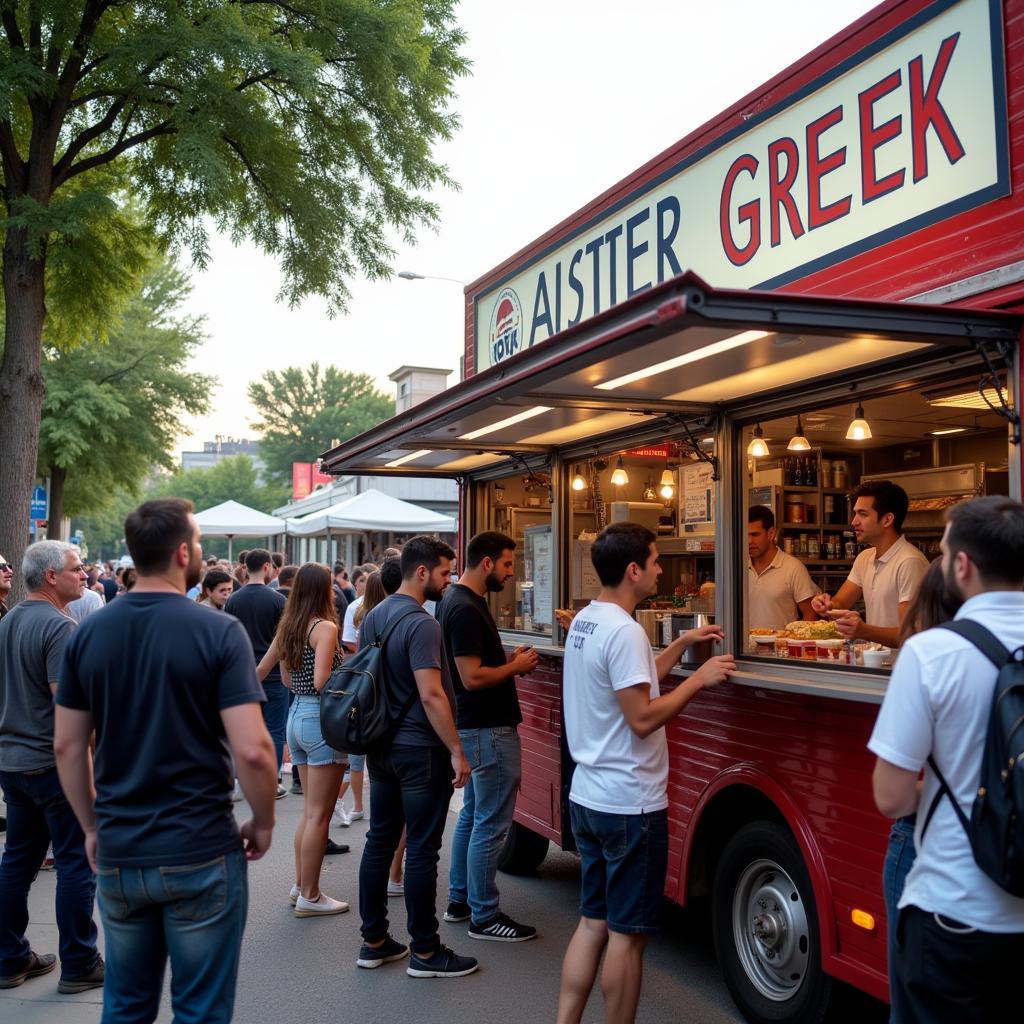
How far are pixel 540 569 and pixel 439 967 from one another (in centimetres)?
330

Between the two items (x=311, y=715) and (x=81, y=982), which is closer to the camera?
(x=81, y=982)

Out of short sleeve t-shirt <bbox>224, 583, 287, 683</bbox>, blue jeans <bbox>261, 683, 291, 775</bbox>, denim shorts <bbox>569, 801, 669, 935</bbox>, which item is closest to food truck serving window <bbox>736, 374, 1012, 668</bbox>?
denim shorts <bbox>569, 801, 669, 935</bbox>

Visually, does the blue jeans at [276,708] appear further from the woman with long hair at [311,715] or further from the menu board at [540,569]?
the woman with long hair at [311,715]

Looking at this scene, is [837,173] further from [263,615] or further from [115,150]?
[115,150]

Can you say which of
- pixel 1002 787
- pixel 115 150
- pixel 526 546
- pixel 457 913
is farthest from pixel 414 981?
pixel 115 150

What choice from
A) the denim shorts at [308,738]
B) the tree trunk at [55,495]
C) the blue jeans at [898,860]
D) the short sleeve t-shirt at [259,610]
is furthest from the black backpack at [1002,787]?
the tree trunk at [55,495]

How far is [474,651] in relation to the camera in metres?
5.41

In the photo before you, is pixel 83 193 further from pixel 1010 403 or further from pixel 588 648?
pixel 1010 403

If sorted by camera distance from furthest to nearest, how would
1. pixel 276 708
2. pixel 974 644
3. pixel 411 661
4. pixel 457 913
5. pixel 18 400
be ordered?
pixel 18 400 < pixel 276 708 < pixel 457 913 < pixel 411 661 < pixel 974 644

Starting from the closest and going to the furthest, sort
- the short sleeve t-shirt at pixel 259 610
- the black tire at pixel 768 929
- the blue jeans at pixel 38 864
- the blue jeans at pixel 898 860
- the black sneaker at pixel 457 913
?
the blue jeans at pixel 898 860 < the black tire at pixel 768 929 < the blue jeans at pixel 38 864 < the black sneaker at pixel 457 913 < the short sleeve t-shirt at pixel 259 610

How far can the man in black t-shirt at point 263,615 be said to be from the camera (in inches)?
349

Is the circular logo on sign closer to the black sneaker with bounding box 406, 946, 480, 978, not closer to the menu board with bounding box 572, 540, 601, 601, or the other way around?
the menu board with bounding box 572, 540, 601, 601

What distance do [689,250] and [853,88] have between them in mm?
1233

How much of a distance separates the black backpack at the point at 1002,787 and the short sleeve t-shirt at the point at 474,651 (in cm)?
325
